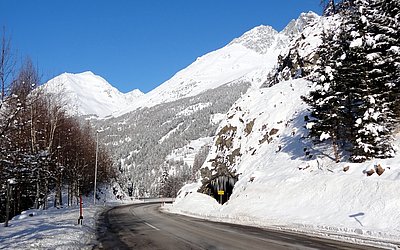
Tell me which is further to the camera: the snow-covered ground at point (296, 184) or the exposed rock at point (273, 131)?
the exposed rock at point (273, 131)

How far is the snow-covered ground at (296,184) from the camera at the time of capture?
16297mm

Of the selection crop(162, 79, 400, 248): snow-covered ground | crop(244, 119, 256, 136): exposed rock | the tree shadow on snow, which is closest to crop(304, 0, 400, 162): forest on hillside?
crop(162, 79, 400, 248): snow-covered ground

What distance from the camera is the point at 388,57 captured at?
21922mm

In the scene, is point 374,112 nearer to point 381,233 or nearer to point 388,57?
point 388,57

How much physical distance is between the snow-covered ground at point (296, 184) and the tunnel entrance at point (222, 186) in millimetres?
1167

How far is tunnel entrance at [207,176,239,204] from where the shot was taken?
132ft

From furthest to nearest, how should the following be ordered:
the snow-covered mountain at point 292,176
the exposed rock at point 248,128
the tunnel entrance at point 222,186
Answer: the exposed rock at point 248,128
the tunnel entrance at point 222,186
the snow-covered mountain at point 292,176

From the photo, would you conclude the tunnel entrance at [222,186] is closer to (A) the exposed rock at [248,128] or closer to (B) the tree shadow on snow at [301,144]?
(A) the exposed rock at [248,128]

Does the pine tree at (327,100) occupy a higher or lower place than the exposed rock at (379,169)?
higher

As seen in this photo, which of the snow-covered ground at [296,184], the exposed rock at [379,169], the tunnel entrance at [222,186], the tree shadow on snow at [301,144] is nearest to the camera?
the snow-covered ground at [296,184]

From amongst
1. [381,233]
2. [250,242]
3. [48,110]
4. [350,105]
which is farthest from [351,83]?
[48,110]

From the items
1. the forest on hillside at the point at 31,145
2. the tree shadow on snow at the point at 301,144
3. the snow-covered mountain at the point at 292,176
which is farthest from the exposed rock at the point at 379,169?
the forest on hillside at the point at 31,145

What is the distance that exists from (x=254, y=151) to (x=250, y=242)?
2683cm

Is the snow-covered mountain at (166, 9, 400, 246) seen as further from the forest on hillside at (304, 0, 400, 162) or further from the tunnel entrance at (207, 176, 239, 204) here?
the forest on hillside at (304, 0, 400, 162)
